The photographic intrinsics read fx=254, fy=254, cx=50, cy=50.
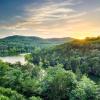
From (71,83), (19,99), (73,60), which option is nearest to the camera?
(19,99)

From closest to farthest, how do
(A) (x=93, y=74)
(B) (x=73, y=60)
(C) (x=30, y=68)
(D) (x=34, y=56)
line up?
1. (C) (x=30, y=68)
2. (A) (x=93, y=74)
3. (B) (x=73, y=60)
4. (D) (x=34, y=56)

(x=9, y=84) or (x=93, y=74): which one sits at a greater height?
(x=9, y=84)

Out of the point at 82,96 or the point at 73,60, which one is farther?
the point at 73,60

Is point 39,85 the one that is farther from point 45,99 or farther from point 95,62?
point 95,62

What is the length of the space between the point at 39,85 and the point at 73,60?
37773mm

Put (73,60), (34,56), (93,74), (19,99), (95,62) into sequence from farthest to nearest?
(34,56) → (73,60) → (95,62) → (93,74) → (19,99)

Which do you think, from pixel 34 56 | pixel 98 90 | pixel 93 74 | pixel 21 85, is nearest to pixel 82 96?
pixel 98 90

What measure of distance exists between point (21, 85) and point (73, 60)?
39.0 meters

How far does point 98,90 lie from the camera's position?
2980 centimetres

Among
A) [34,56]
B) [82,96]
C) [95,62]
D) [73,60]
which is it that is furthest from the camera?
[34,56]

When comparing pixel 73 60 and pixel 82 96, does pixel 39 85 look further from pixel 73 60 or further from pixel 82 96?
pixel 73 60

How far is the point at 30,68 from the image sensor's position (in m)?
45.6

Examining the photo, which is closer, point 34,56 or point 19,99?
point 19,99

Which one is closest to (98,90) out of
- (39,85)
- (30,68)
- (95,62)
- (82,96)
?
(82,96)
